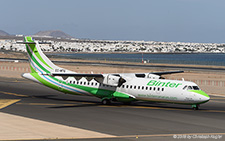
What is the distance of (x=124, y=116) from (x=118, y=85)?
676 cm

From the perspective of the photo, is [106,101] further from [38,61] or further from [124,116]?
[38,61]

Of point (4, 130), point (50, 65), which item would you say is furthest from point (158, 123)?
point (50, 65)

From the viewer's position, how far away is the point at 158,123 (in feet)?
89.3

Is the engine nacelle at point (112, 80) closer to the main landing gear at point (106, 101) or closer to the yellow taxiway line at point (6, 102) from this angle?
the main landing gear at point (106, 101)

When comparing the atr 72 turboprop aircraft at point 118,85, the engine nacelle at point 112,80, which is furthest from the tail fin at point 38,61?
the engine nacelle at point 112,80

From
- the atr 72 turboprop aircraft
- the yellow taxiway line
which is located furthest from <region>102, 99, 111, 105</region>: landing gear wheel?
the yellow taxiway line

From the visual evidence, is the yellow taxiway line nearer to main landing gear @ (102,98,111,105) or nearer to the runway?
the runway

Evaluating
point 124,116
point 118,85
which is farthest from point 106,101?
point 124,116

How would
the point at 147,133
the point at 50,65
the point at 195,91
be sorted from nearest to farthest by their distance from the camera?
the point at 147,133 → the point at 195,91 → the point at 50,65

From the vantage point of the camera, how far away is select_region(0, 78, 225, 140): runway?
24.2 metres

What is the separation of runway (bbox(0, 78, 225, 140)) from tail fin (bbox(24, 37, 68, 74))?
3073 mm

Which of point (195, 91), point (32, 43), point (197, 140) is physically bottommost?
point (197, 140)

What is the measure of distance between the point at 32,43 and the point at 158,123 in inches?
769

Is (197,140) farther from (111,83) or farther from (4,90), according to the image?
(4,90)
